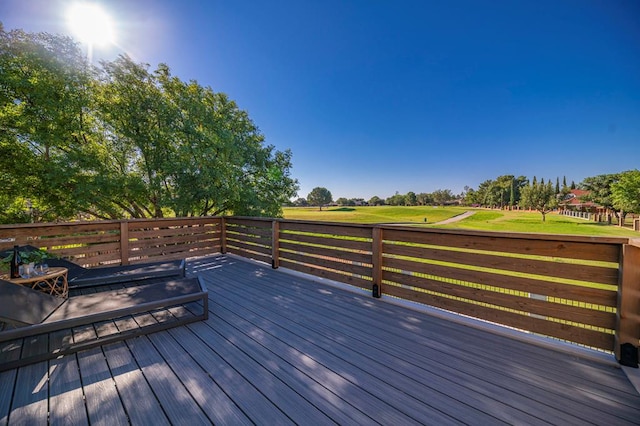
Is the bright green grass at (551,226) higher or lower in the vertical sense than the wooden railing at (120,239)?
lower

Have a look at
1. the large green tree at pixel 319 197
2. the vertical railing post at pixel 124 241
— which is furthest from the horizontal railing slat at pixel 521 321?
the large green tree at pixel 319 197

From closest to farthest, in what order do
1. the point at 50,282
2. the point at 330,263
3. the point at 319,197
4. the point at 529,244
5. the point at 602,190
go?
1. the point at 529,244
2. the point at 50,282
3. the point at 330,263
4. the point at 602,190
5. the point at 319,197

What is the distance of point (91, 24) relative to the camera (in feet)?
19.6

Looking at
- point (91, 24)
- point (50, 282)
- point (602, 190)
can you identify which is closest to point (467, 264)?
point (50, 282)

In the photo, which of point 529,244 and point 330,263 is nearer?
point 529,244

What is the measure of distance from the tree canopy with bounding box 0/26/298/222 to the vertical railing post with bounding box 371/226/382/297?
18.0 feet

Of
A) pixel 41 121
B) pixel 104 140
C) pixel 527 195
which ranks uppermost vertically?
pixel 41 121

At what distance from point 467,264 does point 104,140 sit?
31.0ft

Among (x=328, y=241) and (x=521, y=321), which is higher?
(x=328, y=241)

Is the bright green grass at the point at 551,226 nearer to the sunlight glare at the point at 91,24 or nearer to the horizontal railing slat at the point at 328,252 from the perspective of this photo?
the horizontal railing slat at the point at 328,252

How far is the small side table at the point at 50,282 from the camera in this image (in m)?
2.69

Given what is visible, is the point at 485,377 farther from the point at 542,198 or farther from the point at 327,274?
the point at 542,198

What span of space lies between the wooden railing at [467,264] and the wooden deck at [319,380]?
314 millimetres

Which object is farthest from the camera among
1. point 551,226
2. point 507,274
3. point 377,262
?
point 551,226
